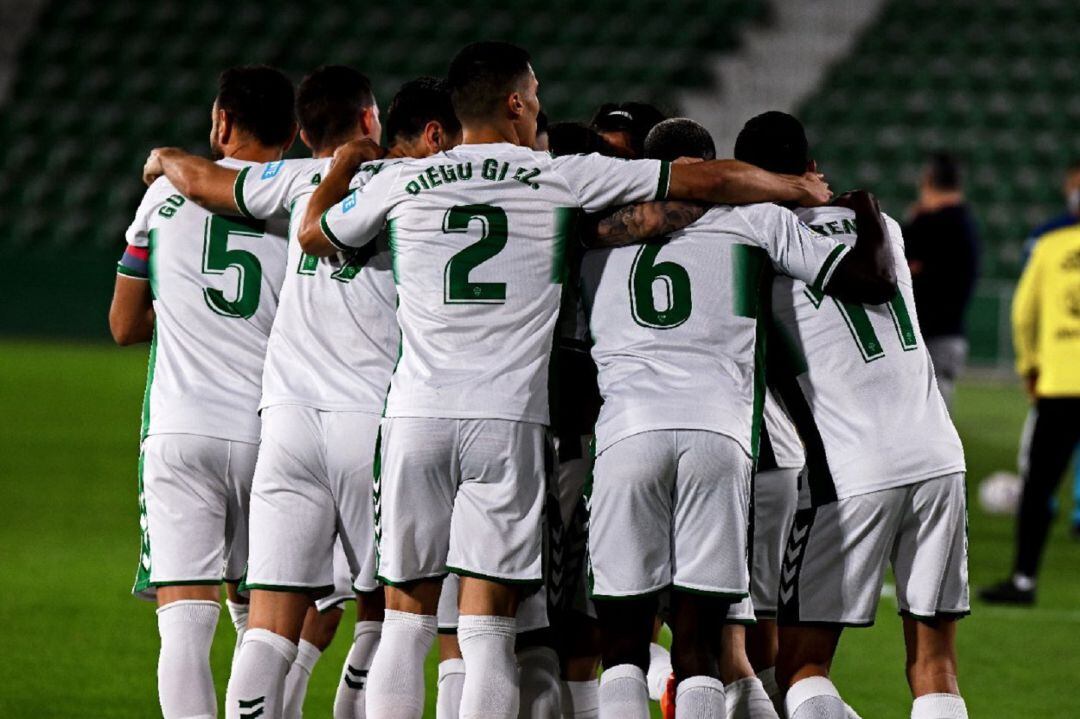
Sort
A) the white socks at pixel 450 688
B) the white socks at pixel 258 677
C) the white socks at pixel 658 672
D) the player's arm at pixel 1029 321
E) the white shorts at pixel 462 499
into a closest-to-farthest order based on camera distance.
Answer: the white shorts at pixel 462 499 → the white socks at pixel 258 677 → the white socks at pixel 450 688 → the white socks at pixel 658 672 → the player's arm at pixel 1029 321

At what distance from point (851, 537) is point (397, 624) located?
125 centimetres

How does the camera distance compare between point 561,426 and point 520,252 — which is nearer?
point 520,252

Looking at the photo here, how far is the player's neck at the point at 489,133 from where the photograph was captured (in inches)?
179

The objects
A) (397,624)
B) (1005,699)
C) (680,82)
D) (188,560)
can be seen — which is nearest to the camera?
(397,624)

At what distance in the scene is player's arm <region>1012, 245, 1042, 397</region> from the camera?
28.6 ft

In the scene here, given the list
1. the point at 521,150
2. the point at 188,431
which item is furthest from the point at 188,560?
the point at 521,150

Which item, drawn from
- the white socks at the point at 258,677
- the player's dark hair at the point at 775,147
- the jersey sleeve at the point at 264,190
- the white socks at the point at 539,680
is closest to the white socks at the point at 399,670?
the white socks at the point at 258,677

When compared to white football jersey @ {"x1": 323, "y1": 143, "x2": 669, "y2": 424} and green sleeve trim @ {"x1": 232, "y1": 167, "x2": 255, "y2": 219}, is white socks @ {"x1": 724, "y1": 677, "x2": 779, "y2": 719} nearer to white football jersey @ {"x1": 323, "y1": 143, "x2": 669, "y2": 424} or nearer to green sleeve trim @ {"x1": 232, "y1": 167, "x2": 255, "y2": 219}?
white football jersey @ {"x1": 323, "y1": 143, "x2": 669, "y2": 424}

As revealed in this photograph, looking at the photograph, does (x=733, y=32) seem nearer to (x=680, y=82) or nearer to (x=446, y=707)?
(x=680, y=82)

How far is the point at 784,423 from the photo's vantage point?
5055 millimetres

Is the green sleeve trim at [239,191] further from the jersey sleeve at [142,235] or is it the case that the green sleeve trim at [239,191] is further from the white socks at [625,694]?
the white socks at [625,694]

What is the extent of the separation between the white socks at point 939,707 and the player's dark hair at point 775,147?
1482mm

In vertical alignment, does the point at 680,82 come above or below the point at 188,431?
above

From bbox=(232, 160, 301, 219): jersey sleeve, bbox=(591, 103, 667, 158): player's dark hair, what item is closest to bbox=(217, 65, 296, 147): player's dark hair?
bbox=(232, 160, 301, 219): jersey sleeve
